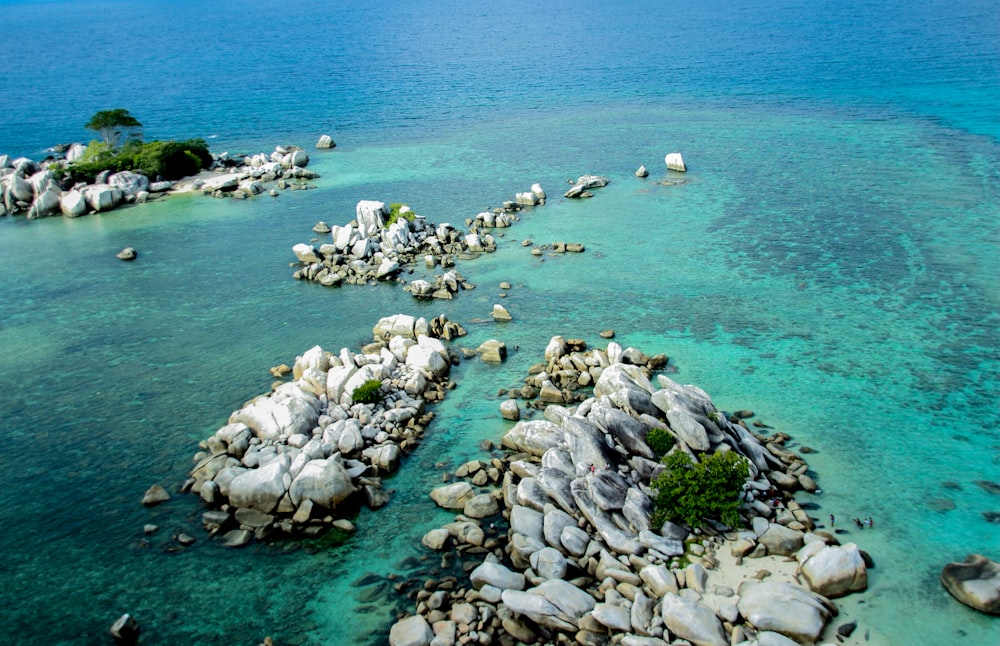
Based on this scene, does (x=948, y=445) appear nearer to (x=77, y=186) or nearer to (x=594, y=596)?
(x=594, y=596)

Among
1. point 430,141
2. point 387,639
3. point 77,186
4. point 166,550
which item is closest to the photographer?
point 387,639

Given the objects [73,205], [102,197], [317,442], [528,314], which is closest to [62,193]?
[73,205]

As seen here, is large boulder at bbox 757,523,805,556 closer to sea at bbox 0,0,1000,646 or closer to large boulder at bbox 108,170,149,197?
sea at bbox 0,0,1000,646

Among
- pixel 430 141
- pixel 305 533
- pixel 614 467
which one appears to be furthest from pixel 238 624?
pixel 430 141

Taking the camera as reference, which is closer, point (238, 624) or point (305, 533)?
point (238, 624)

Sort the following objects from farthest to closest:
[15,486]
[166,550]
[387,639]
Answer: [15,486], [166,550], [387,639]

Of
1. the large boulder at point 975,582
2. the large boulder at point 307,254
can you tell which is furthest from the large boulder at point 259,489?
the large boulder at point 307,254

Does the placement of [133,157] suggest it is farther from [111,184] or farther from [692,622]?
[692,622]

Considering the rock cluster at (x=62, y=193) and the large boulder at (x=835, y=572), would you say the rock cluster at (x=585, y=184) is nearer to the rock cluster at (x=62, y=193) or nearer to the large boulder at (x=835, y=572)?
the rock cluster at (x=62, y=193)
